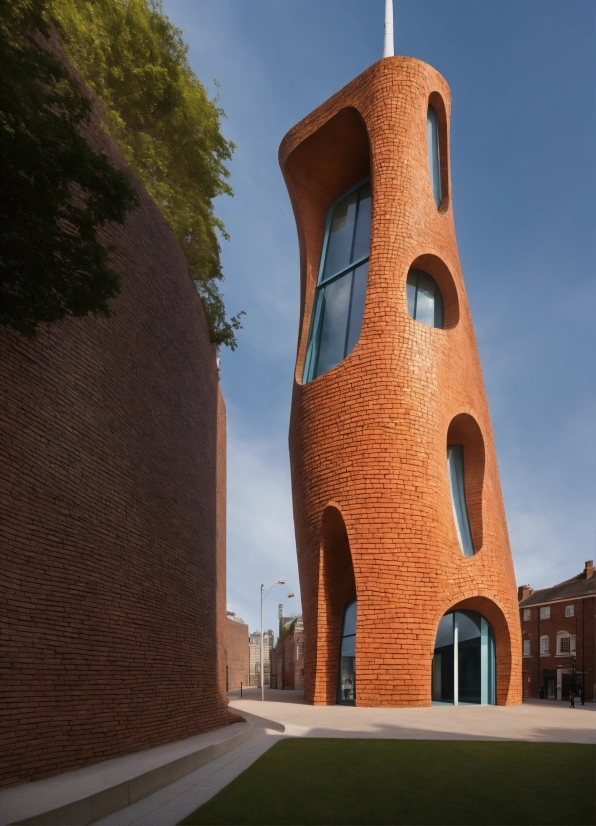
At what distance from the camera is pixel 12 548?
345 inches

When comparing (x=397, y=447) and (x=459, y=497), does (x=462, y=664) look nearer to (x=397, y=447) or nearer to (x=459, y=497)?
(x=459, y=497)

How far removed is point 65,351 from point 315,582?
16.0 meters

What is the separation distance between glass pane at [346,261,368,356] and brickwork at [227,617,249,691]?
2150 inches

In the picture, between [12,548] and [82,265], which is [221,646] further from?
[82,265]

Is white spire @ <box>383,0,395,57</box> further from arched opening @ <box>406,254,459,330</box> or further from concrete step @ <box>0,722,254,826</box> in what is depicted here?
concrete step @ <box>0,722,254,826</box>

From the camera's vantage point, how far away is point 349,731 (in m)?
14.8

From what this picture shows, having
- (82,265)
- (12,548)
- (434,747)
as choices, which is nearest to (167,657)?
(434,747)

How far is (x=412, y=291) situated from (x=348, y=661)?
13399 millimetres

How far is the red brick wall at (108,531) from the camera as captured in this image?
893 cm

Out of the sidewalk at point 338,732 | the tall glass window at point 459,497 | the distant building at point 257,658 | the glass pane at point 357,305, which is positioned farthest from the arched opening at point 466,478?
the distant building at point 257,658

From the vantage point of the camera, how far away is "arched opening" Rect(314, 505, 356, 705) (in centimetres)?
2353

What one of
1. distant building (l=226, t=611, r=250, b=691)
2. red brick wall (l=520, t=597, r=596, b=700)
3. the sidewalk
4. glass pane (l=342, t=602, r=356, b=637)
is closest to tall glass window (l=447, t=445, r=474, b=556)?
glass pane (l=342, t=602, r=356, b=637)

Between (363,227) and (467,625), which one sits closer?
(467,625)

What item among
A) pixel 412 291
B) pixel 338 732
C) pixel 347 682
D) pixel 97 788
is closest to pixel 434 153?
pixel 412 291
